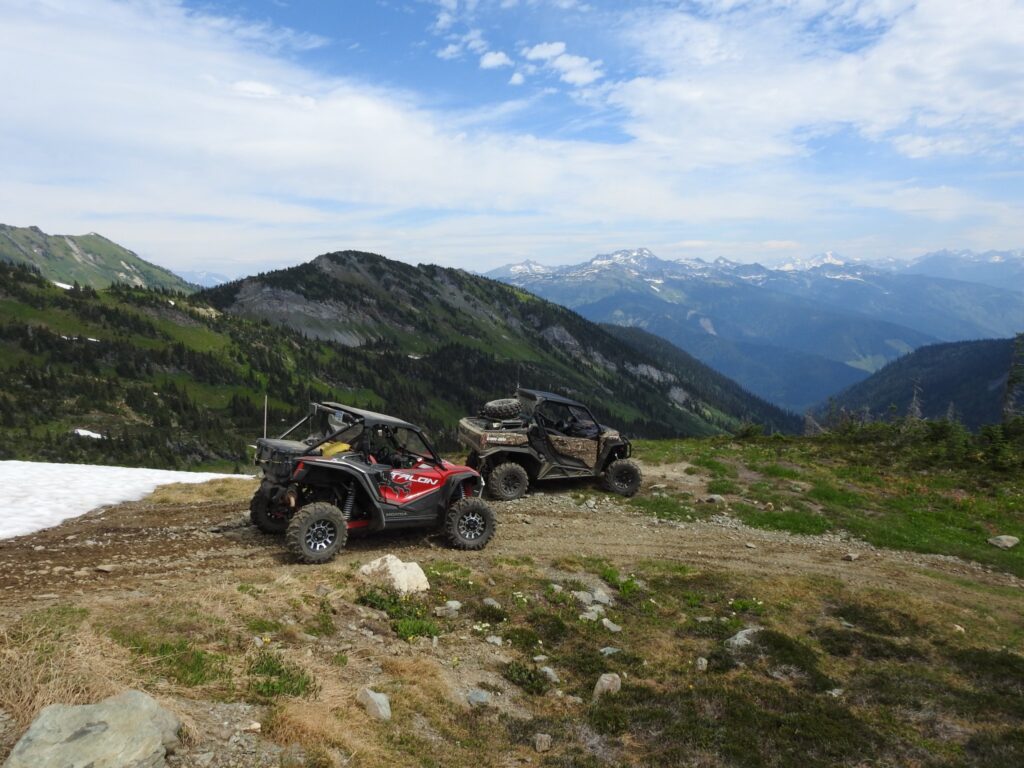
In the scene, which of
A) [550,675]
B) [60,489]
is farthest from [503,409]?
[60,489]

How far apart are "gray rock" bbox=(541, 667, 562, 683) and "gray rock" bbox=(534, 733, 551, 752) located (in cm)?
154

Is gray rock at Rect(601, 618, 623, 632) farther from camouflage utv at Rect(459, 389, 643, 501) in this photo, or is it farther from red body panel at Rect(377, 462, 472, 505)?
camouflage utv at Rect(459, 389, 643, 501)

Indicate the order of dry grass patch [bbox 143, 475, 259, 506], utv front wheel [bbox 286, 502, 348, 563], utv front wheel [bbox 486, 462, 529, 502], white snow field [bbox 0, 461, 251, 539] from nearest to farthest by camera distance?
utv front wheel [bbox 286, 502, 348, 563] → white snow field [bbox 0, 461, 251, 539] → dry grass patch [bbox 143, 475, 259, 506] → utv front wheel [bbox 486, 462, 529, 502]

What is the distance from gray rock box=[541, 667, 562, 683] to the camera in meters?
8.12

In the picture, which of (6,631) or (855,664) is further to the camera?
(855,664)

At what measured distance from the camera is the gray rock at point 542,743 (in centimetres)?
646

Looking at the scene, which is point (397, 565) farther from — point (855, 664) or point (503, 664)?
point (855, 664)

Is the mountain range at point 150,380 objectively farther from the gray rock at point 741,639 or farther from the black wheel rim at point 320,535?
the gray rock at point 741,639

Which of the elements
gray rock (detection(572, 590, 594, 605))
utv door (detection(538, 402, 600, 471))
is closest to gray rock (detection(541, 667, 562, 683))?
gray rock (detection(572, 590, 594, 605))

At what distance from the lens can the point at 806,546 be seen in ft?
51.3

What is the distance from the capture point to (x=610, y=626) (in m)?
9.88

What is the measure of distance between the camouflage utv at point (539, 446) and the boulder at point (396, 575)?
7.03m

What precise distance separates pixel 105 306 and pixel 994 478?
20295cm

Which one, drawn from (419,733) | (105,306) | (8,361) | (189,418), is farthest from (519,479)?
(105,306)
